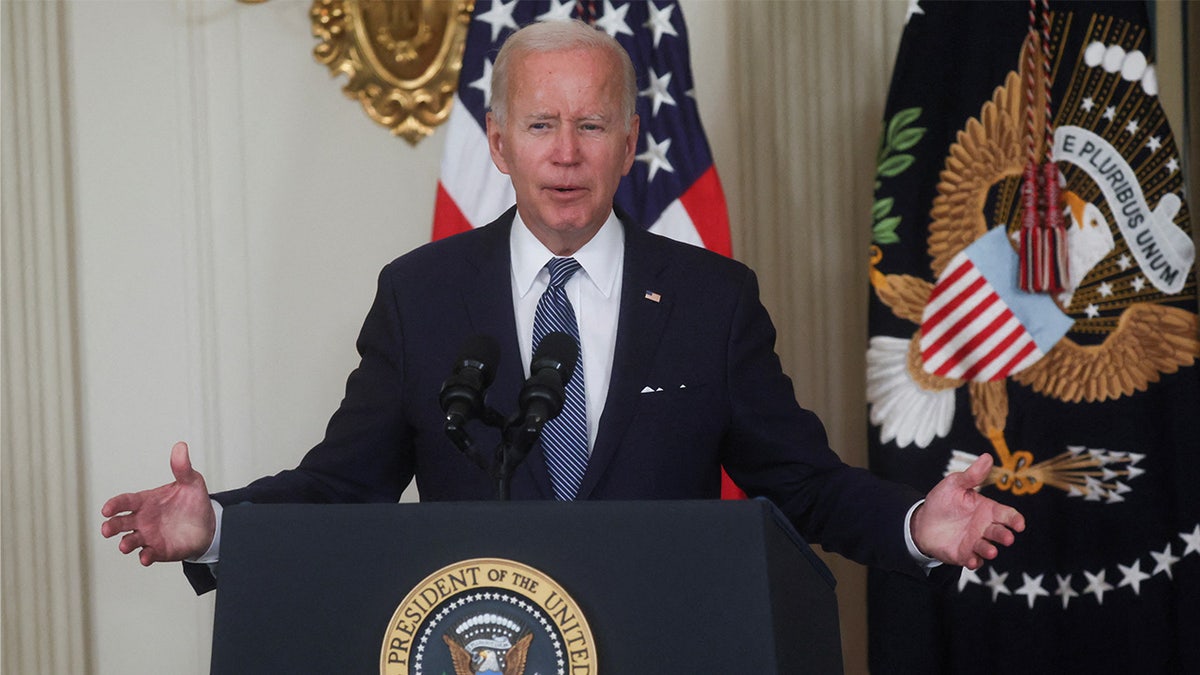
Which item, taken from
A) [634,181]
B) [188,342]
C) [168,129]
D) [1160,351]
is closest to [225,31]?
[168,129]

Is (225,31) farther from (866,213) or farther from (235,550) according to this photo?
(235,550)

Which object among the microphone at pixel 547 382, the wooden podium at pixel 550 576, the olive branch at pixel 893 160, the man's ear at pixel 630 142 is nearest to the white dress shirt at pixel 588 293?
the man's ear at pixel 630 142

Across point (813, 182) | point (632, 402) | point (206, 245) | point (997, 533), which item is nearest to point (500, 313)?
point (632, 402)

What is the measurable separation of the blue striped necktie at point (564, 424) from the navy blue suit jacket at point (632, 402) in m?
0.03

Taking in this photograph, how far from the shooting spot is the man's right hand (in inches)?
71.5

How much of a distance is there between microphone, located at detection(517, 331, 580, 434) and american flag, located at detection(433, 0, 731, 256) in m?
2.02

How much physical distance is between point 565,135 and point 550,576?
1.04 metres

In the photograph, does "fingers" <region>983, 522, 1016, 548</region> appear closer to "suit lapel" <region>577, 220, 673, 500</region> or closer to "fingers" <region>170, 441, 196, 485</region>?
"suit lapel" <region>577, 220, 673, 500</region>

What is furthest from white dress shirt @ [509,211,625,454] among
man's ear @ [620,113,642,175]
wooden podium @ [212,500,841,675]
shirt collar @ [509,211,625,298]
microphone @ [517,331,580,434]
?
wooden podium @ [212,500,841,675]

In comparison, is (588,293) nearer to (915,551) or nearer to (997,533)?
(915,551)

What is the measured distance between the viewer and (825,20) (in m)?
4.14

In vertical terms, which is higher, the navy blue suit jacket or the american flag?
the american flag

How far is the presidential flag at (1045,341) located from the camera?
3.38m

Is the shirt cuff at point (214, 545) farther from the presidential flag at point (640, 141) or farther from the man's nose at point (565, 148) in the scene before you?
the presidential flag at point (640, 141)
